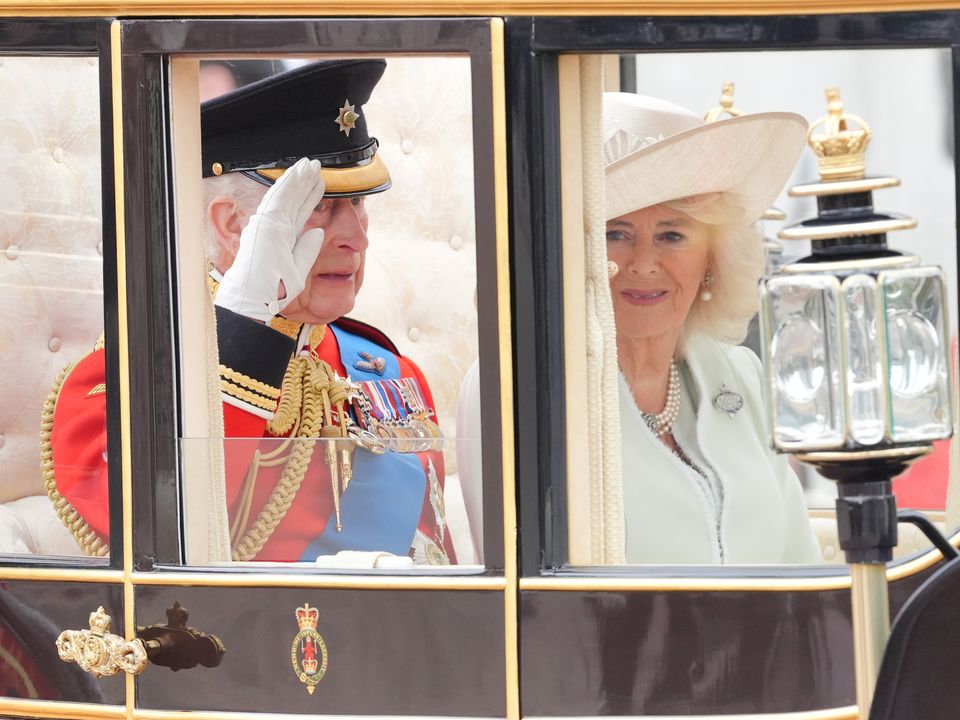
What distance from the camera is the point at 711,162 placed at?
72.4 inches

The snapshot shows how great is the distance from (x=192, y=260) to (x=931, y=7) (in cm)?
95

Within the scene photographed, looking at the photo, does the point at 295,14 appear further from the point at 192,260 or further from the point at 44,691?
the point at 44,691

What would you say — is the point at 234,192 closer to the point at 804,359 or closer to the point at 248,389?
the point at 248,389

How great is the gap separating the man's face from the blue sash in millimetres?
561

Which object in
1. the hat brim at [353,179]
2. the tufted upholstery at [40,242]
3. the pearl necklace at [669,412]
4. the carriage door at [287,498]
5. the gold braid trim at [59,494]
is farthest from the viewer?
the hat brim at [353,179]

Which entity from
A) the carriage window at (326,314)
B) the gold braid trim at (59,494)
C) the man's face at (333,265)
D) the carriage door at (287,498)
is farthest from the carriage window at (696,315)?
the gold braid trim at (59,494)

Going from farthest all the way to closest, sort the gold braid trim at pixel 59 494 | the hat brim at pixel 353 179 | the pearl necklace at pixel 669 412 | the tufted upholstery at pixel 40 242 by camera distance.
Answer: the hat brim at pixel 353 179 → the tufted upholstery at pixel 40 242 → the pearl necklace at pixel 669 412 → the gold braid trim at pixel 59 494

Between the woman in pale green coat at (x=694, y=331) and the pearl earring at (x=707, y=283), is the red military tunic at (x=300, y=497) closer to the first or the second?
the woman in pale green coat at (x=694, y=331)

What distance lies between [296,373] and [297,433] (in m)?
0.11

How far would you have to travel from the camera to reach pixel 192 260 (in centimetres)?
170

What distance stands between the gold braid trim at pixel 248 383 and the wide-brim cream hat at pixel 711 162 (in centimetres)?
58

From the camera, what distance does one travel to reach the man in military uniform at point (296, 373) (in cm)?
168

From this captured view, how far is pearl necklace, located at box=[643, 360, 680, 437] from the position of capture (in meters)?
1.91

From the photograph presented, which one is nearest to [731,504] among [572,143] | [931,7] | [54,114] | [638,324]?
[638,324]
